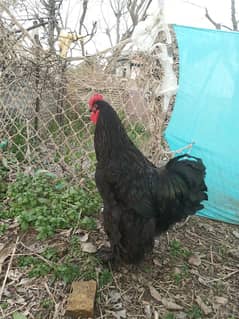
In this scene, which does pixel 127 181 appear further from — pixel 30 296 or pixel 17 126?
pixel 17 126

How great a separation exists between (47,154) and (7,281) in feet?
4.55

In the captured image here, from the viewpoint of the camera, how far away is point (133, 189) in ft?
6.03

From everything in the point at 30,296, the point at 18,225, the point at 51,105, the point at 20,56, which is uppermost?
the point at 20,56

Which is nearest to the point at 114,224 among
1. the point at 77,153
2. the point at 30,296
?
the point at 30,296

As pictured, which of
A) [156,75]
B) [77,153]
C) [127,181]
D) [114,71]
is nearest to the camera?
[127,181]

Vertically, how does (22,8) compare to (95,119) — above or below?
above

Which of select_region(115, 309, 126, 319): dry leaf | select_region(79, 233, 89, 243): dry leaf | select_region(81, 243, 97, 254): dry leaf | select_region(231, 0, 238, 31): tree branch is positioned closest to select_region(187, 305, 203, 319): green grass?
select_region(115, 309, 126, 319): dry leaf

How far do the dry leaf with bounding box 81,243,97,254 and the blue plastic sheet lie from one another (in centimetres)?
118

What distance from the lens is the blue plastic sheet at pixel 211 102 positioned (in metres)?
2.42

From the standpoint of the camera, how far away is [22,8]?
13.6 feet

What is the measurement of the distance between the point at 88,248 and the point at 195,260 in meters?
0.79

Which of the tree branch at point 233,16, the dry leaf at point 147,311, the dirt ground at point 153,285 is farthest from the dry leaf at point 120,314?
the tree branch at point 233,16

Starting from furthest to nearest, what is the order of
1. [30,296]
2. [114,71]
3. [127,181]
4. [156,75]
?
[114,71]
[156,75]
[127,181]
[30,296]

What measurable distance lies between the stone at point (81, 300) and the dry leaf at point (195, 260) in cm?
80
